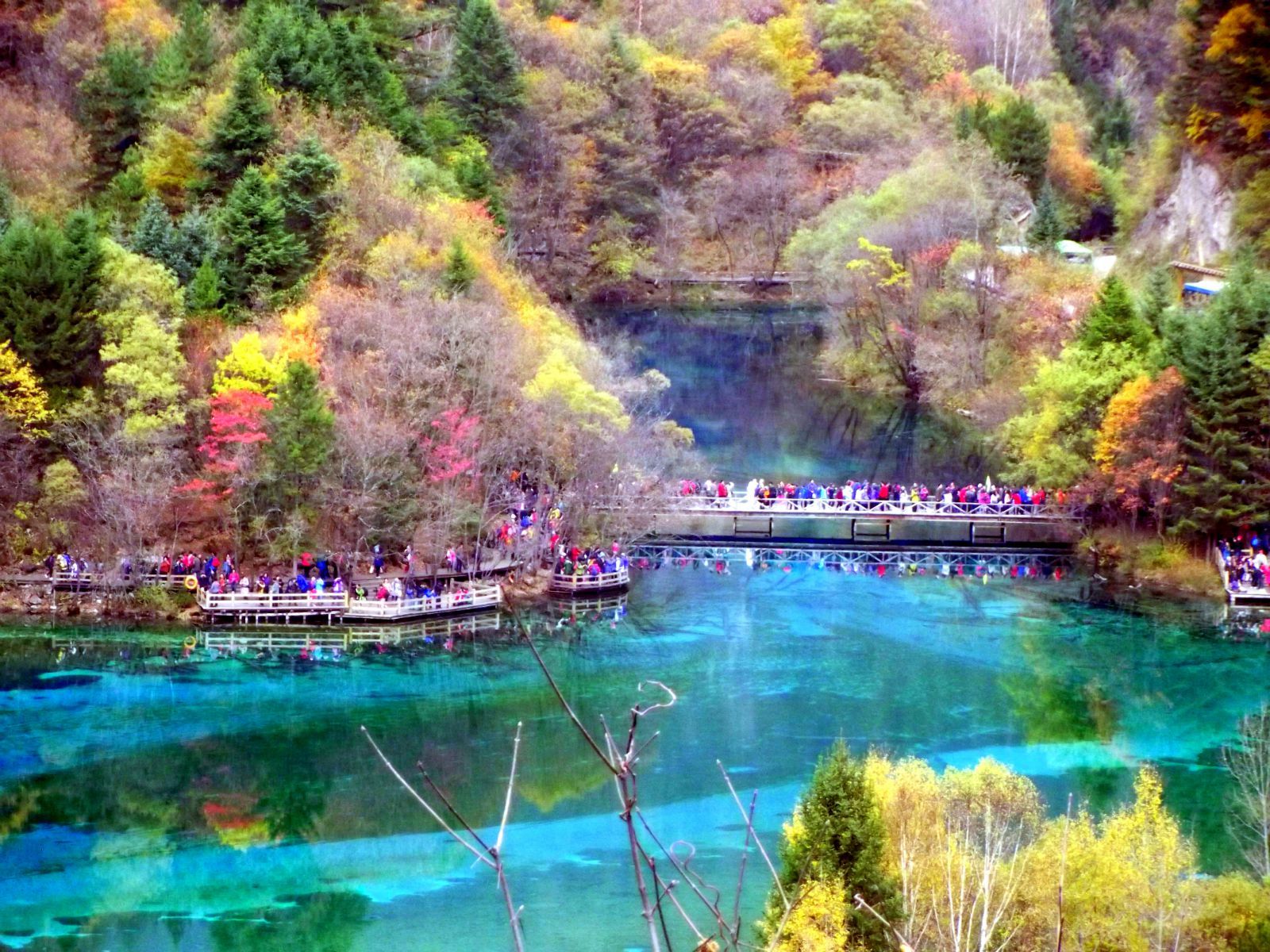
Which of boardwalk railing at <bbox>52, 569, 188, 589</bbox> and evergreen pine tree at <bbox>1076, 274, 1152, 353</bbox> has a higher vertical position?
evergreen pine tree at <bbox>1076, 274, 1152, 353</bbox>

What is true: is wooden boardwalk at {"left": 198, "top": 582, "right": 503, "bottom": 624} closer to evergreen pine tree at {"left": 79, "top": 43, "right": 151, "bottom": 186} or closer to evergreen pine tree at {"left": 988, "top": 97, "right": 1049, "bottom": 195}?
evergreen pine tree at {"left": 79, "top": 43, "right": 151, "bottom": 186}

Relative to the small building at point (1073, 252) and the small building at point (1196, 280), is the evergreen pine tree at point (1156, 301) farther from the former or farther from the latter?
the small building at point (1073, 252)

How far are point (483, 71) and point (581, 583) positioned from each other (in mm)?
38969

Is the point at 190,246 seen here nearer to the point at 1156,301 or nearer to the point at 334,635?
the point at 334,635

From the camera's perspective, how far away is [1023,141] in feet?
283

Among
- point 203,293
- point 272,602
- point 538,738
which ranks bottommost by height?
point 538,738

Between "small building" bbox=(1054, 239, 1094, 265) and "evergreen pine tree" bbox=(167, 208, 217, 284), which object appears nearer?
"evergreen pine tree" bbox=(167, 208, 217, 284)

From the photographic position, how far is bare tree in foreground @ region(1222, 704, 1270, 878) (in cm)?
2936

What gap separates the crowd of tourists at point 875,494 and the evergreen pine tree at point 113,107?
24500 mm

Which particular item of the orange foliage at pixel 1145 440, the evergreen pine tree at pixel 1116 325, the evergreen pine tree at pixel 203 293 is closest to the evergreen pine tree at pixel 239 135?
the evergreen pine tree at pixel 203 293

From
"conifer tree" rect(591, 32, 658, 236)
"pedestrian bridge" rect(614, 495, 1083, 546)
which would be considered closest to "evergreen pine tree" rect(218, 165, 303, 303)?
"pedestrian bridge" rect(614, 495, 1083, 546)

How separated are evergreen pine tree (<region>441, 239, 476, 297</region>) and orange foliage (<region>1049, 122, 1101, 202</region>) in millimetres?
43683

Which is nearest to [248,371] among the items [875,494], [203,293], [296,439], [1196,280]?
[296,439]

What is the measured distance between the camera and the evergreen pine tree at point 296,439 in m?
47.2
